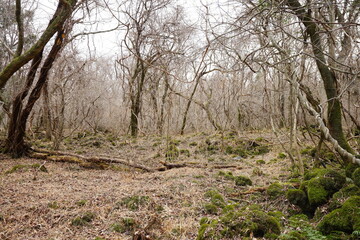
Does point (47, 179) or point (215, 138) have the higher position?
point (215, 138)

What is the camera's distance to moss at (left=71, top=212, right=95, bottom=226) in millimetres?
3531

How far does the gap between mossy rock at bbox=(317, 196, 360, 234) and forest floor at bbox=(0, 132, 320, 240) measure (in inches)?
43.5

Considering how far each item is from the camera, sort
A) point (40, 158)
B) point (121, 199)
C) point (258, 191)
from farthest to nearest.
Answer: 1. point (40, 158)
2. point (258, 191)
3. point (121, 199)

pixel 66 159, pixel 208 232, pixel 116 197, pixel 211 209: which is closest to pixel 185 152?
pixel 66 159

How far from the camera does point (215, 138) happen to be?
10.7m

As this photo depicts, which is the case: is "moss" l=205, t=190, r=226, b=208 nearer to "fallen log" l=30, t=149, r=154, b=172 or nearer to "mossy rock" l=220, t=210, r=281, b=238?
"mossy rock" l=220, t=210, r=281, b=238

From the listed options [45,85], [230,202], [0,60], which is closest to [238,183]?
[230,202]

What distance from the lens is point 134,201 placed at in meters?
4.15

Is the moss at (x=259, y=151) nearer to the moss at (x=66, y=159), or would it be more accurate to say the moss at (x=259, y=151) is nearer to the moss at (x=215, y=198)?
the moss at (x=215, y=198)

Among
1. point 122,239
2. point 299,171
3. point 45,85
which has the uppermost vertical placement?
point 45,85

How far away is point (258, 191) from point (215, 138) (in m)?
5.90

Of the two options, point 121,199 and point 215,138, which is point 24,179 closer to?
point 121,199

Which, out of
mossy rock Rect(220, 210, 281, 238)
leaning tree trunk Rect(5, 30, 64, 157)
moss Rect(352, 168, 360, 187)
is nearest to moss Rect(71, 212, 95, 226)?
mossy rock Rect(220, 210, 281, 238)

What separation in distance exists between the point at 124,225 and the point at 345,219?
2705 millimetres
